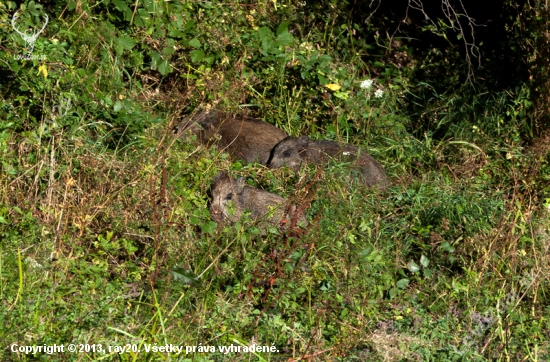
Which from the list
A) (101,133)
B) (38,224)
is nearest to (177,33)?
(101,133)

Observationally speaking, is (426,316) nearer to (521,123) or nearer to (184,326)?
(184,326)

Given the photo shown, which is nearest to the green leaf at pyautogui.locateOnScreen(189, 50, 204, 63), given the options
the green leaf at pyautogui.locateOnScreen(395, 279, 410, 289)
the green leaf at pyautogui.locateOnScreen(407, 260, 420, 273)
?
the green leaf at pyautogui.locateOnScreen(407, 260, 420, 273)

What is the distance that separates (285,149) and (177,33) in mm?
1482

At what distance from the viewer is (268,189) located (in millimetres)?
6539

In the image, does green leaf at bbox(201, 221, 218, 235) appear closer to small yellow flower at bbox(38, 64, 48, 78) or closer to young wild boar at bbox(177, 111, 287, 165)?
young wild boar at bbox(177, 111, 287, 165)

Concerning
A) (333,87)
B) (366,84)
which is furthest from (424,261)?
(366,84)

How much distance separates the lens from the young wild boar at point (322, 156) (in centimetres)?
673

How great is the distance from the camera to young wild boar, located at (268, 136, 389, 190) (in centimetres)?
673

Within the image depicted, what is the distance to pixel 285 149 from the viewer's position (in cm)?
690

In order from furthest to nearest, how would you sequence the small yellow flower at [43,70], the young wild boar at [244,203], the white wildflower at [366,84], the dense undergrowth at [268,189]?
the white wildflower at [366,84], the small yellow flower at [43,70], the young wild boar at [244,203], the dense undergrowth at [268,189]

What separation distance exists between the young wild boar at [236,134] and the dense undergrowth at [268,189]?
7.4 inches

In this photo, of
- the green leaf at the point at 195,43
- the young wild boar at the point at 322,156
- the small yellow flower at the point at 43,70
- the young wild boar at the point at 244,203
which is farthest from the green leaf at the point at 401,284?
the green leaf at the point at 195,43

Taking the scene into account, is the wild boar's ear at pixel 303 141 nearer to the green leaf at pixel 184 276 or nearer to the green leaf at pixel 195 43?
the green leaf at pixel 195 43

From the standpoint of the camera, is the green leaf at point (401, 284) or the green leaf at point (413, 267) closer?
the green leaf at point (401, 284)
